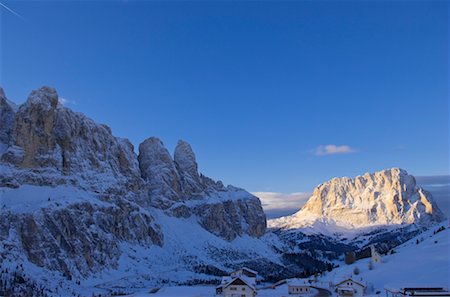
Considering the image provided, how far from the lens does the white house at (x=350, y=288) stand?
71.8m

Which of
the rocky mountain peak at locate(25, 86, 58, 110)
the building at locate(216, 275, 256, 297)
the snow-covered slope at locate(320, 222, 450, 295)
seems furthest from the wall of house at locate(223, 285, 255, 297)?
the rocky mountain peak at locate(25, 86, 58, 110)

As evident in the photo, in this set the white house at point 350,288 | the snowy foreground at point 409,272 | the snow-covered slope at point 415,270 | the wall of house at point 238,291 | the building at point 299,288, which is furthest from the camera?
the building at point 299,288

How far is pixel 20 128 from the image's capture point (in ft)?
592

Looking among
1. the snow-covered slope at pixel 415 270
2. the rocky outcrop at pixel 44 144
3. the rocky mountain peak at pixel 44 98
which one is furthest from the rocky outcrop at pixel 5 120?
the snow-covered slope at pixel 415 270

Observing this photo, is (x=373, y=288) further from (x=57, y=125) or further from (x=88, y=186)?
(x=57, y=125)

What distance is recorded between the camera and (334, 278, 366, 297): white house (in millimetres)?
71812

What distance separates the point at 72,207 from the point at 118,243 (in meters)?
26.0

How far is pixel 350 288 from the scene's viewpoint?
72.9 metres

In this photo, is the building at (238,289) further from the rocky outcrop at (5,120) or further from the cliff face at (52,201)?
the rocky outcrop at (5,120)

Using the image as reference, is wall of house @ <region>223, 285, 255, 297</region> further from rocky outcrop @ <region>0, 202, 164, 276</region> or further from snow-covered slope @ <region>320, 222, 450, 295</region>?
rocky outcrop @ <region>0, 202, 164, 276</region>

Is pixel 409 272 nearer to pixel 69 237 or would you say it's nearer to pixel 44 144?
pixel 69 237

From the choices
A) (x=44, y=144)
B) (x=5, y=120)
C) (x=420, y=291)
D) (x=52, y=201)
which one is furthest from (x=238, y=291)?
(x=5, y=120)

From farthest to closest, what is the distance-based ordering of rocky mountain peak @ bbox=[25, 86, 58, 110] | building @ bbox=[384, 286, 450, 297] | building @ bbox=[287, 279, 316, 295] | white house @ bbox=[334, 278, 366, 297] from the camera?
rocky mountain peak @ bbox=[25, 86, 58, 110], building @ bbox=[287, 279, 316, 295], white house @ bbox=[334, 278, 366, 297], building @ bbox=[384, 286, 450, 297]

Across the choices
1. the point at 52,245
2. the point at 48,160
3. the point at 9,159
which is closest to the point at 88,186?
the point at 48,160
